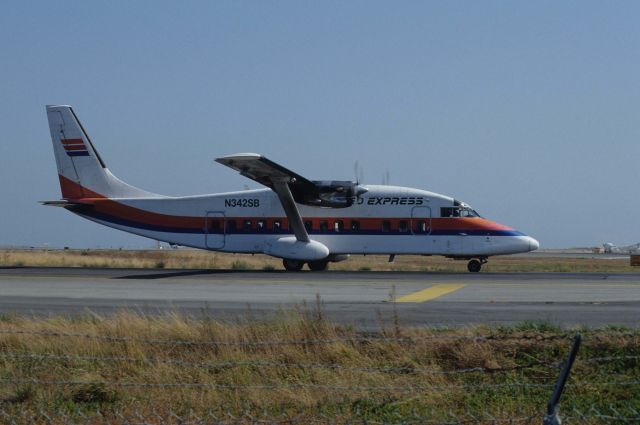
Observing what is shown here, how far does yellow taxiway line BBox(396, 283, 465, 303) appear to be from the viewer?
2112cm

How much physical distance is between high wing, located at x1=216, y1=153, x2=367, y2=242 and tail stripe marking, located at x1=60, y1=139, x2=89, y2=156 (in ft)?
32.8

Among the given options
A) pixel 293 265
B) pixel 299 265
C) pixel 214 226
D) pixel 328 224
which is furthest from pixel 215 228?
pixel 328 224

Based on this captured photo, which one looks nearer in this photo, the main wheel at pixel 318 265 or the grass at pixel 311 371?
the grass at pixel 311 371

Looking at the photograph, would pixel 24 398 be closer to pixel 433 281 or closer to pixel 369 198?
pixel 433 281

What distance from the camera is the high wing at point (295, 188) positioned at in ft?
107

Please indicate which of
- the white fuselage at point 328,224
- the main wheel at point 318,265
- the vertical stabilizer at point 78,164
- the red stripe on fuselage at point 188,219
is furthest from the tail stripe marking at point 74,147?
the main wheel at point 318,265

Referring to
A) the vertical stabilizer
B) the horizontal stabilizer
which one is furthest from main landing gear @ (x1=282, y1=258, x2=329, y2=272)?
the horizontal stabilizer

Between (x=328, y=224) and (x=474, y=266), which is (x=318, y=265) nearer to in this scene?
(x=328, y=224)

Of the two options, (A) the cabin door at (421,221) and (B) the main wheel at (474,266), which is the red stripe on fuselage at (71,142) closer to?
(A) the cabin door at (421,221)

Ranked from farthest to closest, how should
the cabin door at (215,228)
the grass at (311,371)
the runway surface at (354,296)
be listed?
the cabin door at (215,228) < the runway surface at (354,296) < the grass at (311,371)

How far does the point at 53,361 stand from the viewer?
11.6 m

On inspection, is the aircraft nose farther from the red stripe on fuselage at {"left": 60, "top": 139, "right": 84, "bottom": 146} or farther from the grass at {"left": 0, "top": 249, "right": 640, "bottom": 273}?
the red stripe on fuselage at {"left": 60, "top": 139, "right": 84, "bottom": 146}

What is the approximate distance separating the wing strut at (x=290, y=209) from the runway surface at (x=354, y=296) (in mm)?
3856

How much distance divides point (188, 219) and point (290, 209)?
18.2ft
